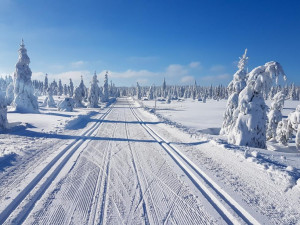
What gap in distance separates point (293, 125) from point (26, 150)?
23.1m

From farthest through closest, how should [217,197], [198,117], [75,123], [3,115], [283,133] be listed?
[198,117] < [283,133] < [75,123] < [3,115] < [217,197]

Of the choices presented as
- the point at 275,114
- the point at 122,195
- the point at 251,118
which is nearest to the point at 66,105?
the point at 251,118

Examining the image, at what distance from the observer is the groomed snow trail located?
4463 millimetres

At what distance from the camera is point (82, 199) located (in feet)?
17.2

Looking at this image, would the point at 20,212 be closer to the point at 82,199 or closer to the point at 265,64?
the point at 82,199

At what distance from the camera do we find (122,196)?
5.42 meters

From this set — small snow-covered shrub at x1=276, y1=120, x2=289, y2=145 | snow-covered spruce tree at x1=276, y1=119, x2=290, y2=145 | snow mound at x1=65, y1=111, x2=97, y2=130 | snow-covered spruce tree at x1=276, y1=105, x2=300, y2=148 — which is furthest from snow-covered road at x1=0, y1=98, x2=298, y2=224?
small snow-covered shrub at x1=276, y1=120, x2=289, y2=145

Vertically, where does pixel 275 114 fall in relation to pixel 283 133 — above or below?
above

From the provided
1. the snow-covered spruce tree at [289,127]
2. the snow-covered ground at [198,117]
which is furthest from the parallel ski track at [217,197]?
the snow-covered spruce tree at [289,127]

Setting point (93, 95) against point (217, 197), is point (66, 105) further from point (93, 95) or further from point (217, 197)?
point (217, 197)

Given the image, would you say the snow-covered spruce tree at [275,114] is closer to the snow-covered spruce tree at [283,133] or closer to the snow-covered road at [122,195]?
the snow-covered spruce tree at [283,133]

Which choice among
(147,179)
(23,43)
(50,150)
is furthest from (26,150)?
(23,43)

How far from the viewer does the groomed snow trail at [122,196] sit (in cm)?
446

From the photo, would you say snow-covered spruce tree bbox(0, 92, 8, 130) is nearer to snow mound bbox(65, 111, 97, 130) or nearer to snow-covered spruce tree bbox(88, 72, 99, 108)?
snow mound bbox(65, 111, 97, 130)
